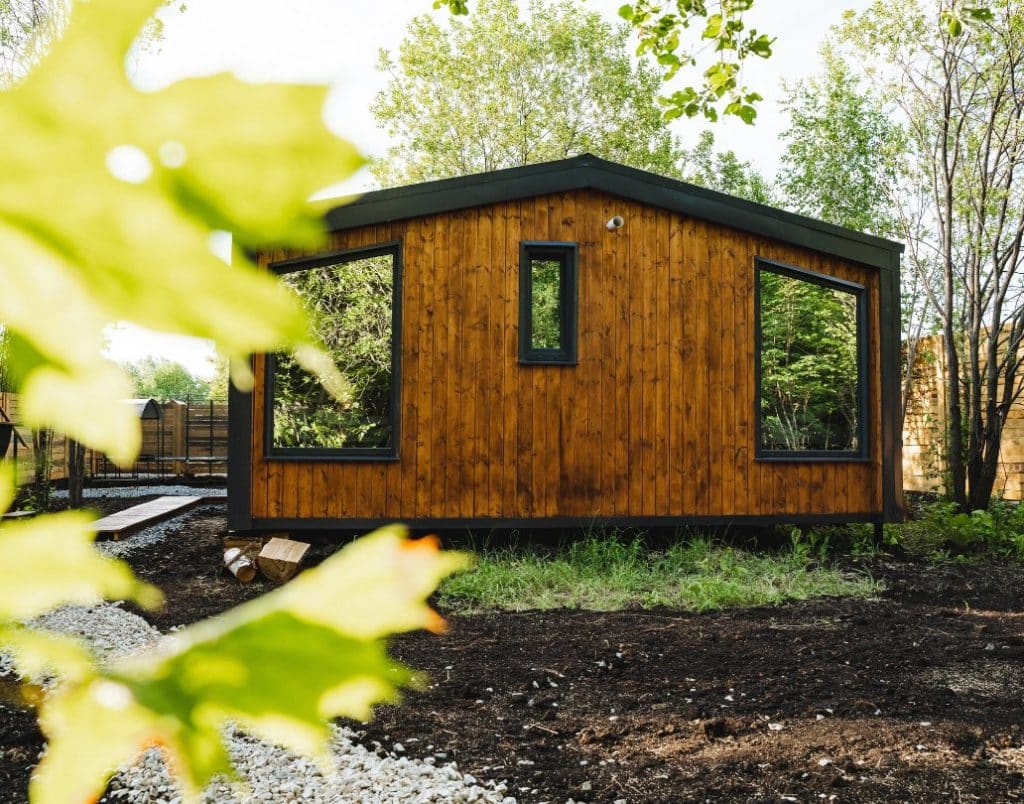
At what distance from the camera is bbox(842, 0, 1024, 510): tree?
29.4 feet

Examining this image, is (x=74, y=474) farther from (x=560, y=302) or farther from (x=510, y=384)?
(x=560, y=302)

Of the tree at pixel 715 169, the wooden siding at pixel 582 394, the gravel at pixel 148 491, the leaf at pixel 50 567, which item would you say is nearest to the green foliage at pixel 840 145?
the tree at pixel 715 169

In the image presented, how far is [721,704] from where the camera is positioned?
133 inches

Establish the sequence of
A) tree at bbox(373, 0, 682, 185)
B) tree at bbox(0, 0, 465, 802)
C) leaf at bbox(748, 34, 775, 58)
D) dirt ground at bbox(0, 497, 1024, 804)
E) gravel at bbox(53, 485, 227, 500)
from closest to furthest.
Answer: tree at bbox(0, 0, 465, 802)
dirt ground at bbox(0, 497, 1024, 804)
leaf at bbox(748, 34, 775, 58)
gravel at bbox(53, 485, 227, 500)
tree at bbox(373, 0, 682, 185)

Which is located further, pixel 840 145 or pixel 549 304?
pixel 840 145

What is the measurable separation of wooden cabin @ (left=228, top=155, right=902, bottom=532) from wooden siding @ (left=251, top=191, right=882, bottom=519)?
2 cm

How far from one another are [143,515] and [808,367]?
711cm

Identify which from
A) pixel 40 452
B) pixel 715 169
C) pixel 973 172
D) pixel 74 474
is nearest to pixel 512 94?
pixel 715 169

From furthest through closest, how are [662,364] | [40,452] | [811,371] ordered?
[811,371], [662,364], [40,452]

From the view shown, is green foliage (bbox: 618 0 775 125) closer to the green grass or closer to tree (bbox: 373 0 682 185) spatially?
the green grass

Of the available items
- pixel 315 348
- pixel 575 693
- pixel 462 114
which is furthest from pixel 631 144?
pixel 315 348

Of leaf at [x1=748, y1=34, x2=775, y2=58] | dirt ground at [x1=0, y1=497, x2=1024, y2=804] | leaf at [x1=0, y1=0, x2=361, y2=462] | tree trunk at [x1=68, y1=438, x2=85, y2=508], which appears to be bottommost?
dirt ground at [x1=0, y1=497, x2=1024, y2=804]

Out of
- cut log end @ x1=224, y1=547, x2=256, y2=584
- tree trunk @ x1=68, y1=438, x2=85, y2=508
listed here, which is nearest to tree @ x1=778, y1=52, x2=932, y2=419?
cut log end @ x1=224, y1=547, x2=256, y2=584

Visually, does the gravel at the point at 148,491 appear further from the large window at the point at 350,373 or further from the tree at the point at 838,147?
the tree at the point at 838,147
